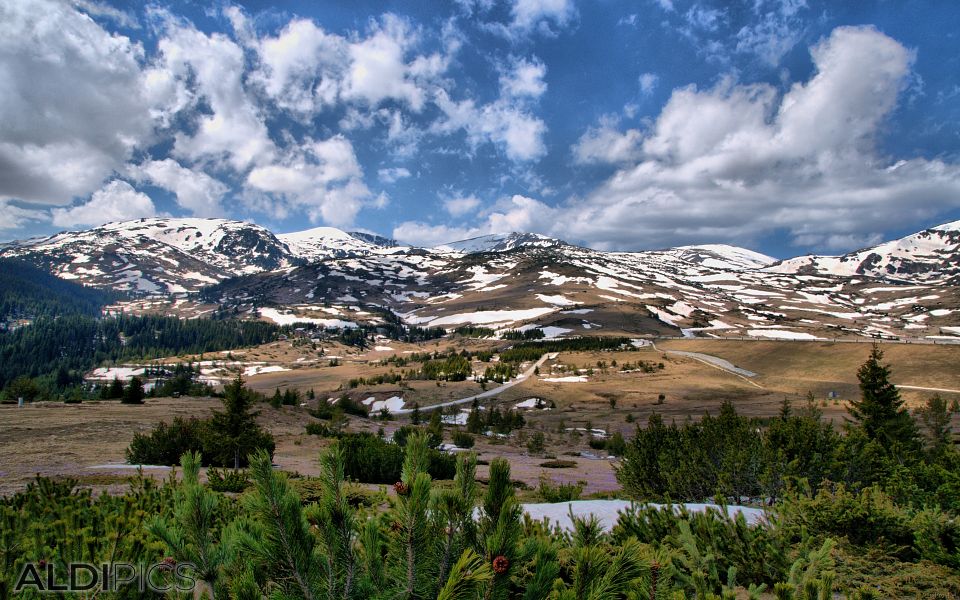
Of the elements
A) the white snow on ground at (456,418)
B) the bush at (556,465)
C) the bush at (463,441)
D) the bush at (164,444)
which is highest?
the bush at (164,444)

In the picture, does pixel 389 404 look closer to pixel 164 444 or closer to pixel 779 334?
pixel 164 444

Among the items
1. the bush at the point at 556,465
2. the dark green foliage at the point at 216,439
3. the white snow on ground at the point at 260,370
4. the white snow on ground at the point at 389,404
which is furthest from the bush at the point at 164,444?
the white snow on ground at the point at 260,370

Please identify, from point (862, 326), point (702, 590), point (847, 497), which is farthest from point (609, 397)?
point (862, 326)

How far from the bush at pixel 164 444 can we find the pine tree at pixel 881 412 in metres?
27.3

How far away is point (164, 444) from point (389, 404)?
165 feet

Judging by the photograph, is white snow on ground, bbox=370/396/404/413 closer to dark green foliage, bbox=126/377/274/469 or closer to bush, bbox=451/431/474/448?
bush, bbox=451/431/474/448

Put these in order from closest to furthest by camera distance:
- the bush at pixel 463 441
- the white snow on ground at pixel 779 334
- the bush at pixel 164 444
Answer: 1. the bush at pixel 164 444
2. the bush at pixel 463 441
3. the white snow on ground at pixel 779 334

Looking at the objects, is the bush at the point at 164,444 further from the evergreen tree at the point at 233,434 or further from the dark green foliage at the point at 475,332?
the dark green foliage at the point at 475,332

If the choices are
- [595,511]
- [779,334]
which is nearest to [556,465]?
[595,511]

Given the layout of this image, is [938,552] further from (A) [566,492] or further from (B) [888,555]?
(A) [566,492]

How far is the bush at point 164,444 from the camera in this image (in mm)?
18250

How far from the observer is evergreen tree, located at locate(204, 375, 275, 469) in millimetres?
18977

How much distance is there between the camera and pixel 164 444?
1889cm

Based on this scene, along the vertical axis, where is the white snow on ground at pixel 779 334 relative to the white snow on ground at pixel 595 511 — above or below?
above
